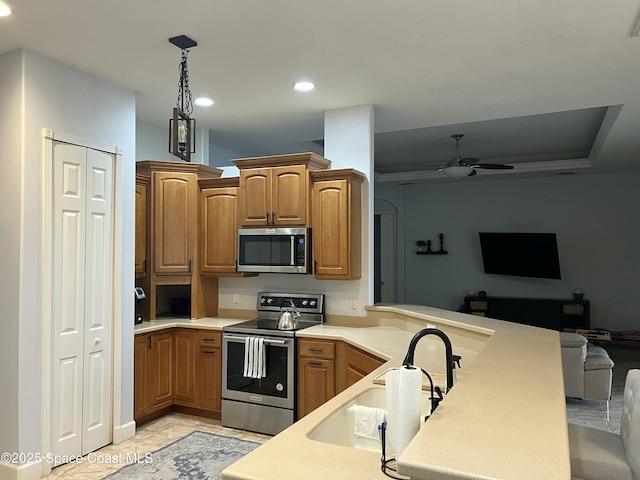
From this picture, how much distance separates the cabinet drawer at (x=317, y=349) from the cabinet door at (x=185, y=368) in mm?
1063

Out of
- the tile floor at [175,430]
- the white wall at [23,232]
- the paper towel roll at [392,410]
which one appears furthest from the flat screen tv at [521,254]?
the paper towel roll at [392,410]

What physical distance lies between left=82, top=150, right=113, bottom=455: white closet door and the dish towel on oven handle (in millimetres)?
1031

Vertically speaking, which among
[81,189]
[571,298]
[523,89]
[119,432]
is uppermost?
[523,89]

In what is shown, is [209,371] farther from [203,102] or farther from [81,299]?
[203,102]

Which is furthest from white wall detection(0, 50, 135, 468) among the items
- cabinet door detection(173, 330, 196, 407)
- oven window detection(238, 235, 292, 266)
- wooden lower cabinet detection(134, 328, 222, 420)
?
oven window detection(238, 235, 292, 266)

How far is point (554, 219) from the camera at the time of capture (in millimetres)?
7922

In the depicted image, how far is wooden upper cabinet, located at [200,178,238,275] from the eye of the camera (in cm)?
447

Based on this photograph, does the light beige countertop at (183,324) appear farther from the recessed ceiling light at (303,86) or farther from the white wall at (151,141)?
the recessed ceiling light at (303,86)

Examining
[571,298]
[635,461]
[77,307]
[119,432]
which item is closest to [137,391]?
[119,432]

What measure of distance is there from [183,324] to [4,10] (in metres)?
2.66

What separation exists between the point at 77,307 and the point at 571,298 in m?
7.43

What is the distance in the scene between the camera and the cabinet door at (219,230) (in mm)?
4473

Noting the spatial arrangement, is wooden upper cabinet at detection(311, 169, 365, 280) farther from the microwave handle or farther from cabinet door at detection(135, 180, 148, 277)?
cabinet door at detection(135, 180, 148, 277)

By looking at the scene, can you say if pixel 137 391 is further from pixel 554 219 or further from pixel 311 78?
pixel 554 219
